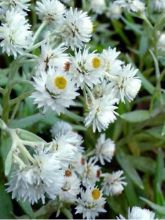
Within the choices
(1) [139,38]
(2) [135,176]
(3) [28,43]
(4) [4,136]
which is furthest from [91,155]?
(1) [139,38]

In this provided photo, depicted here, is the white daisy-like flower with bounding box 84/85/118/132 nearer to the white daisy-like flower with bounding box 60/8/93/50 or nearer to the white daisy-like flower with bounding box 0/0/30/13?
the white daisy-like flower with bounding box 60/8/93/50

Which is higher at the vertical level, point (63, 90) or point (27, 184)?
point (63, 90)

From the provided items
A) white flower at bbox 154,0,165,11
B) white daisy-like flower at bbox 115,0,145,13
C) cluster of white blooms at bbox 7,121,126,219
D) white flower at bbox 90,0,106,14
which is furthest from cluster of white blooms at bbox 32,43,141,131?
white flower at bbox 90,0,106,14

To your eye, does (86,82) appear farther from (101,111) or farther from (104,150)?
(104,150)

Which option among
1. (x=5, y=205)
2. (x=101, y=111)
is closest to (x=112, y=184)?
(x=5, y=205)

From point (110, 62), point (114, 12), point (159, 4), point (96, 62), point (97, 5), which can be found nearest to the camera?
point (96, 62)

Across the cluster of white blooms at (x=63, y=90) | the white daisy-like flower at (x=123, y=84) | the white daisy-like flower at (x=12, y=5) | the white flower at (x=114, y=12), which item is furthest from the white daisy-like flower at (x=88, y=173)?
the white flower at (x=114, y=12)

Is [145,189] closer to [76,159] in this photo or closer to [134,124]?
[134,124]

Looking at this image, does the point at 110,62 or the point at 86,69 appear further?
the point at 110,62

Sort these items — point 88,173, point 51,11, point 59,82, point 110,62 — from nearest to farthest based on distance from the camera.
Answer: point 59,82, point 110,62, point 51,11, point 88,173
